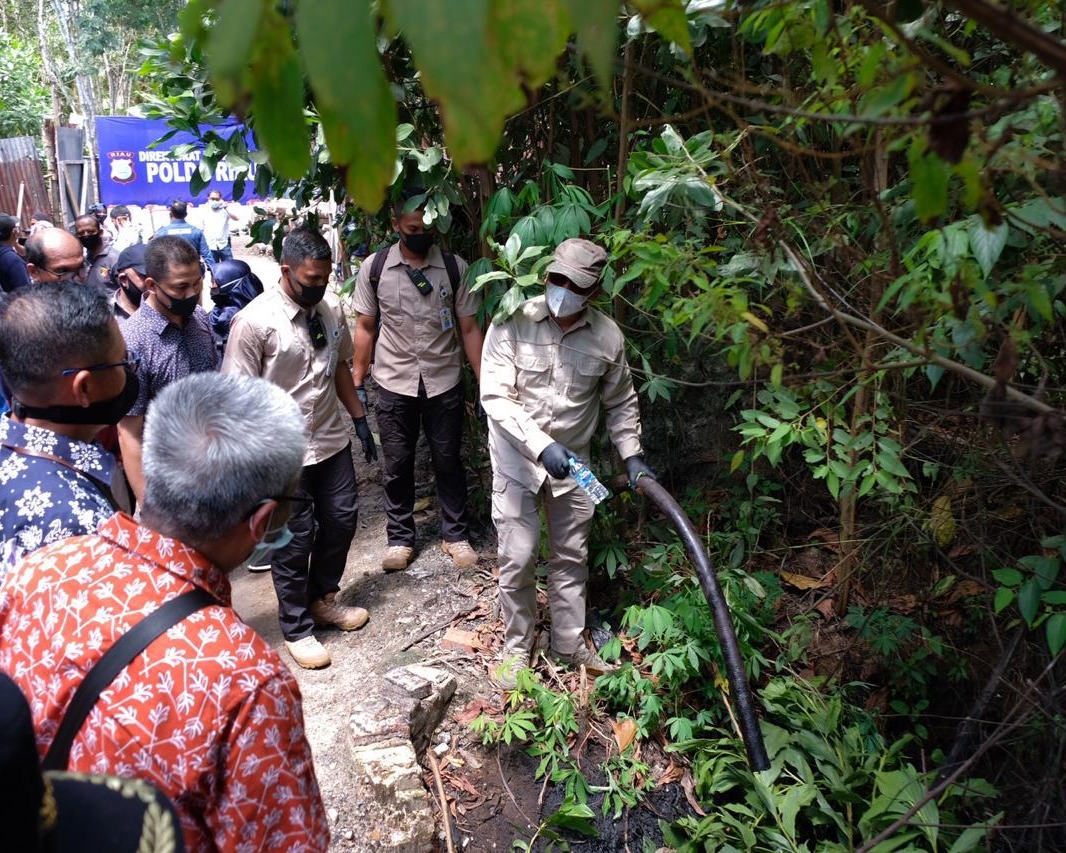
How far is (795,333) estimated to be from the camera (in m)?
2.18

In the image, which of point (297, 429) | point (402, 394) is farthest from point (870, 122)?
point (402, 394)

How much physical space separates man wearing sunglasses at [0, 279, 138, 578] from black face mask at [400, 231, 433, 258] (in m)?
2.27

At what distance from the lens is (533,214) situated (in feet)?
12.1

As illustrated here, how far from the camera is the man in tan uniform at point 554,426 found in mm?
3412

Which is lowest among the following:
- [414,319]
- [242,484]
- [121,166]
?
[242,484]

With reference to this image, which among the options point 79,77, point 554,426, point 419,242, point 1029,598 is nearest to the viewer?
point 1029,598

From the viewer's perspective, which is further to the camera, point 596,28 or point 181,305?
point 181,305

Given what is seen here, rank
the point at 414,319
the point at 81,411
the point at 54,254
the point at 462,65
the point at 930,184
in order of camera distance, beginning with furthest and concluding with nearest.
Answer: the point at 54,254 < the point at 414,319 < the point at 81,411 < the point at 930,184 < the point at 462,65

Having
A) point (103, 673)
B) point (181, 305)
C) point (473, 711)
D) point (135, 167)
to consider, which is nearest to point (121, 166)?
point (135, 167)

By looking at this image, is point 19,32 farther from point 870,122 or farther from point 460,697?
point 870,122

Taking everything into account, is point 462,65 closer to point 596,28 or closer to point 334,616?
point 596,28

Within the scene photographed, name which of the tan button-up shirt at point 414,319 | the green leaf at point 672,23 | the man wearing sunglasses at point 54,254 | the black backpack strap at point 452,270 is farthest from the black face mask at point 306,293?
the green leaf at point 672,23

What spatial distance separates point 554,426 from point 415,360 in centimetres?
130

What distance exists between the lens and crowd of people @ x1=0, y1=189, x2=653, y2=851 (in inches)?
51.7
